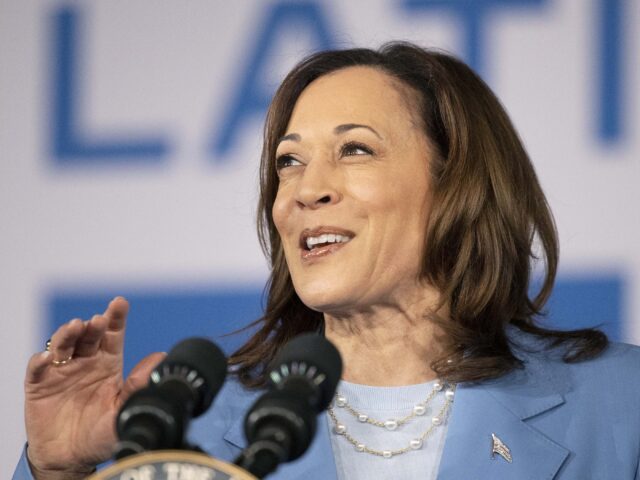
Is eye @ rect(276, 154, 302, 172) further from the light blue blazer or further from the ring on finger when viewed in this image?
the ring on finger

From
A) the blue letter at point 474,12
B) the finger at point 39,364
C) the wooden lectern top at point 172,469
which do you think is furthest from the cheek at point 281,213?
the wooden lectern top at point 172,469

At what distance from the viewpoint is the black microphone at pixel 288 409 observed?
1008 millimetres

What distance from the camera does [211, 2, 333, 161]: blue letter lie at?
2.59 m

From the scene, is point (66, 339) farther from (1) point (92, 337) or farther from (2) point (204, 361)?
(2) point (204, 361)

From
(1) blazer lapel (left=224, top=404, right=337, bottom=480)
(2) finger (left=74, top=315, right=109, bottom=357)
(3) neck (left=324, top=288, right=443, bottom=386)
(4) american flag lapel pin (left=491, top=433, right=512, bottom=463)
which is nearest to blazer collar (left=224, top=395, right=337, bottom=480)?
(1) blazer lapel (left=224, top=404, right=337, bottom=480)

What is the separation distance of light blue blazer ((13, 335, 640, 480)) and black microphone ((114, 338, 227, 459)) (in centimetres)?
60

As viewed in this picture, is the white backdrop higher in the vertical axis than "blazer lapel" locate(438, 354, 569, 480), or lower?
higher

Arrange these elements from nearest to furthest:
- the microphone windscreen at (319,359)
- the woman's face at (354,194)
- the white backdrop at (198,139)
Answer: the microphone windscreen at (319,359) → the woman's face at (354,194) → the white backdrop at (198,139)

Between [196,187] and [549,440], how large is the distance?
1.15 meters

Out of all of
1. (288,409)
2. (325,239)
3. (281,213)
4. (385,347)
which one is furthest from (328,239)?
(288,409)

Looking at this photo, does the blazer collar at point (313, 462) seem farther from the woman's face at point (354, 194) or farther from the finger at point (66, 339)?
the finger at point (66, 339)

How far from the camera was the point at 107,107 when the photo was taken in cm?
268

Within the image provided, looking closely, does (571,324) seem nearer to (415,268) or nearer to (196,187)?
(415,268)

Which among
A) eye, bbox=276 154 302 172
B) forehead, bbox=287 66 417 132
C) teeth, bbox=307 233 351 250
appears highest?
forehead, bbox=287 66 417 132
